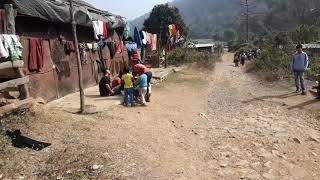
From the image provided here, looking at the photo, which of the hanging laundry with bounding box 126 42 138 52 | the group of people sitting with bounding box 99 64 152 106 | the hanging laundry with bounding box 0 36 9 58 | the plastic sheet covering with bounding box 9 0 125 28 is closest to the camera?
the hanging laundry with bounding box 0 36 9 58

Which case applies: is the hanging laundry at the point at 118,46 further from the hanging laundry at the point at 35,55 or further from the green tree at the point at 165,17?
the green tree at the point at 165,17

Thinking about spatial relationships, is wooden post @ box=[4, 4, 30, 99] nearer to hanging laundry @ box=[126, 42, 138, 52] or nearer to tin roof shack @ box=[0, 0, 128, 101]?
tin roof shack @ box=[0, 0, 128, 101]

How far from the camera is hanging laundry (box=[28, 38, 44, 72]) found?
36.9ft

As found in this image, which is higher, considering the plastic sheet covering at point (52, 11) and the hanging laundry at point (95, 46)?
the plastic sheet covering at point (52, 11)

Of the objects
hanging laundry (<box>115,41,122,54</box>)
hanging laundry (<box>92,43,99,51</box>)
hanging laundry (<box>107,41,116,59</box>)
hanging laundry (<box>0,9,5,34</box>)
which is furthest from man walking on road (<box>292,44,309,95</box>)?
hanging laundry (<box>0,9,5,34</box>)

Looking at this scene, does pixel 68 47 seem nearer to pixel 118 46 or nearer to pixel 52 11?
pixel 52 11

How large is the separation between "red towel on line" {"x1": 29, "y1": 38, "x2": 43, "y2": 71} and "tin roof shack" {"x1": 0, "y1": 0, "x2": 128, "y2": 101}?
0.09 meters

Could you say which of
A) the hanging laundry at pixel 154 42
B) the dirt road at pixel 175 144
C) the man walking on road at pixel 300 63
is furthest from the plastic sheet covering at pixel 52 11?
the hanging laundry at pixel 154 42

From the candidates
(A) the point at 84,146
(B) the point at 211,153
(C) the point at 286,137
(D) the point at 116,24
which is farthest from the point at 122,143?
(D) the point at 116,24

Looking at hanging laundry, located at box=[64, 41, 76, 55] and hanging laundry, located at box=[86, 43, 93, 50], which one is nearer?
hanging laundry, located at box=[64, 41, 76, 55]

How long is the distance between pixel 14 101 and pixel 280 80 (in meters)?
12.7

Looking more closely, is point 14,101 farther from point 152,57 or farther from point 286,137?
point 152,57

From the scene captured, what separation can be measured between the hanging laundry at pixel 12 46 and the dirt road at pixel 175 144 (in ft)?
4.42

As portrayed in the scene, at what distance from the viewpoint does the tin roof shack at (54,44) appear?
36.5 ft
